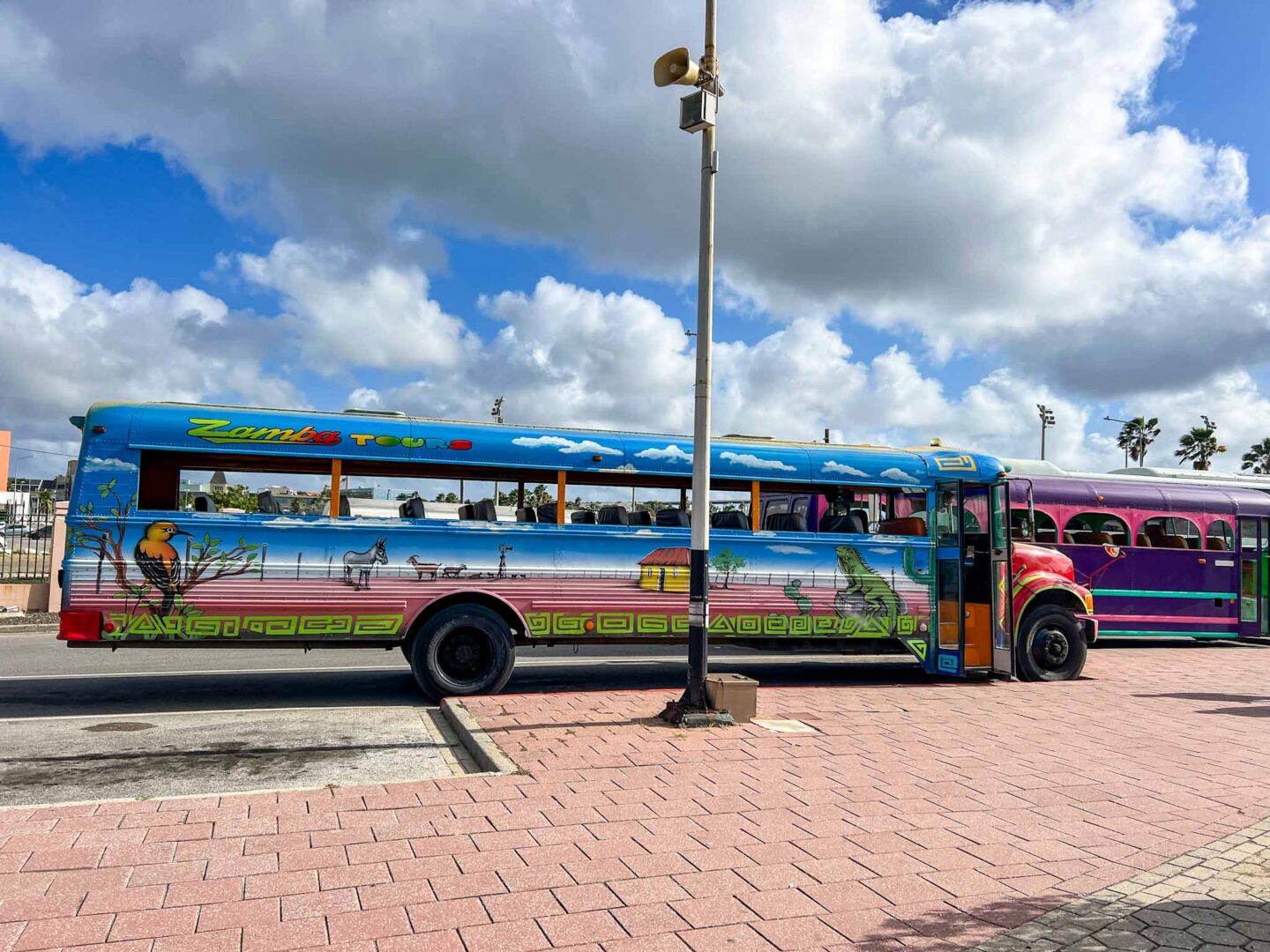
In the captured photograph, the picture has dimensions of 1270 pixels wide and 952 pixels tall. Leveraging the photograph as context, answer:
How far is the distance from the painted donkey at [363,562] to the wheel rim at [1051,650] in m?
7.82

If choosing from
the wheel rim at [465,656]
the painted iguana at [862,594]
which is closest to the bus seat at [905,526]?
the painted iguana at [862,594]

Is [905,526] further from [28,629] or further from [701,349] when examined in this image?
[28,629]

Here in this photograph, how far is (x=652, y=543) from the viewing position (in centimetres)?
Result: 1005

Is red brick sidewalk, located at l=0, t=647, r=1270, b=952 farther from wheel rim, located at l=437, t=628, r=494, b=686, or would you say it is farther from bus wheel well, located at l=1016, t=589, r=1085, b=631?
bus wheel well, located at l=1016, t=589, r=1085, b=631

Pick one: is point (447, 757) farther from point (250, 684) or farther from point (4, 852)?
point (250, 684)

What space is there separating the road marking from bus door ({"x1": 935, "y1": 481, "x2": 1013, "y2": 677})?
10.3 ft

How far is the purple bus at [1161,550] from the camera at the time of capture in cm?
1625

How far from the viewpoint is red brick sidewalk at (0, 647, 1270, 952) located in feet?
12.8

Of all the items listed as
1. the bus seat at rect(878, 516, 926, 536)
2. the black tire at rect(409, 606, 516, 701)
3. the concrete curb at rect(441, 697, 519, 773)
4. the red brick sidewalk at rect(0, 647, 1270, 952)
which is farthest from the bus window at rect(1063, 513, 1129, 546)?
the concrete curb at rect(441, 697, 519, 773)

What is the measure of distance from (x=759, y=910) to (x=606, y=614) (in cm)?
574

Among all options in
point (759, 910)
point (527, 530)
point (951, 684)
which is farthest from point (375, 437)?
point (951, 684)

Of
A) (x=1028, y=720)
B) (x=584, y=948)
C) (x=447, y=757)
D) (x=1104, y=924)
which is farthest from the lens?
(x=1028, y=720)

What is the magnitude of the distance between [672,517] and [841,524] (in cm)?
198

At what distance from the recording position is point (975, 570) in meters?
11.0
